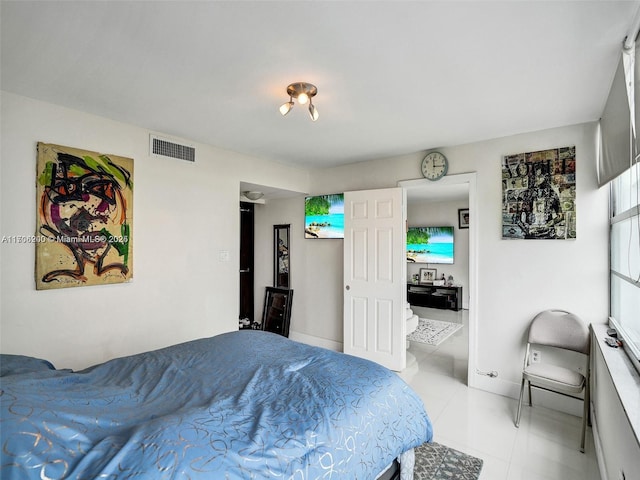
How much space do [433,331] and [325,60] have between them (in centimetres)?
476

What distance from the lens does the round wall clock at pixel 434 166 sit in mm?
3457

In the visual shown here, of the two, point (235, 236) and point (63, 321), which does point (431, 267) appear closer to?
point (235, 236)

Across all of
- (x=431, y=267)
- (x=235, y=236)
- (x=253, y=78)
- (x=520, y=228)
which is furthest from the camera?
(x=431, y=267)

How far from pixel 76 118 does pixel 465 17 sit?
109 inches

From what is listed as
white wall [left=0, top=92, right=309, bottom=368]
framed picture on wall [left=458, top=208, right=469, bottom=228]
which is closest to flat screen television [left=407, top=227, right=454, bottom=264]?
framed picture on wall [left=458, top=208, right=469, bottom=228]

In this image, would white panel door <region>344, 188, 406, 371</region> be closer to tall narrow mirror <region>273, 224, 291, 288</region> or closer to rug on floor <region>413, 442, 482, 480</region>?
tall narrow mirror <region>273, 224, 291, 288</region>

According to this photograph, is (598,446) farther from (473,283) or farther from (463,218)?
(463,218)

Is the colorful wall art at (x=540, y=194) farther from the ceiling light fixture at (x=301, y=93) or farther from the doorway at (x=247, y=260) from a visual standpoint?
the doorway at (x=247, y=260)

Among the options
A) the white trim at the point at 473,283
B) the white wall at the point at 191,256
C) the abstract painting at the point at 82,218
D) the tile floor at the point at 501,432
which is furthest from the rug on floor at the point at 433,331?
the abstract painting at the point at 82,218

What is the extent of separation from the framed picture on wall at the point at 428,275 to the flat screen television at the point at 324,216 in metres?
3.95

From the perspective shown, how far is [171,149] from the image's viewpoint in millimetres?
3105

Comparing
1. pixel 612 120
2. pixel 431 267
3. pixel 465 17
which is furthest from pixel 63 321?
pixel 431 267

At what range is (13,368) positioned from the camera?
1462mm

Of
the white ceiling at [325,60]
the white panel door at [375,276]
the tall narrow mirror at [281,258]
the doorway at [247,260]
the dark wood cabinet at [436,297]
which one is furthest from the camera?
the dark wood cabinet at [436,297]
